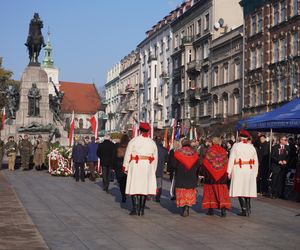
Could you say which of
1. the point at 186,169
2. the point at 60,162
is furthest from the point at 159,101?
the point at 186,169

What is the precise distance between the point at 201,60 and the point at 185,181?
158 ft

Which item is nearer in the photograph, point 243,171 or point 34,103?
point 243,171

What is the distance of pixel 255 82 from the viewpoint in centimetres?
4744

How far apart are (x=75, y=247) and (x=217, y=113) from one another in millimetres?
48129

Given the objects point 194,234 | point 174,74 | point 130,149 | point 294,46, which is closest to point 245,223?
Answer: point 194,234

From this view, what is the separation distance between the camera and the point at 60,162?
82.5 feet

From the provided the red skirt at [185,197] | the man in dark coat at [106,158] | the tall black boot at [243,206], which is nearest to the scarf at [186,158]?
the red skirt at [185,197]

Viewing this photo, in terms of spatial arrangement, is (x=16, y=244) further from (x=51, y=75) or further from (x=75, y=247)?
(x=51, y=75)

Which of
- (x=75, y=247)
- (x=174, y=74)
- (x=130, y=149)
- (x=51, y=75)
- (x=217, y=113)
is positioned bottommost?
(x=75, y=247)

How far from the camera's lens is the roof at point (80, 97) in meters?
129

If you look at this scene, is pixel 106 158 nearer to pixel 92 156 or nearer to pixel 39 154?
pixel 92 156

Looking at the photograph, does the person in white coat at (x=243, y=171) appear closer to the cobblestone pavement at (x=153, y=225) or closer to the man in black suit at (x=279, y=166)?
the cobblestone pavement at (x=153, y=225)

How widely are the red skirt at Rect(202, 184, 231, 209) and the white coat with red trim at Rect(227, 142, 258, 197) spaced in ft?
0.95

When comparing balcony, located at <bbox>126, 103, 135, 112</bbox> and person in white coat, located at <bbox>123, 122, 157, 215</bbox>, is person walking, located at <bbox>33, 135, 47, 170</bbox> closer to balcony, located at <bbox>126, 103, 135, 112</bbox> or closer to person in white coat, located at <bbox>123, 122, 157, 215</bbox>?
person in white coat, located at <bbox>123, 122, 157, 215</bbox>
